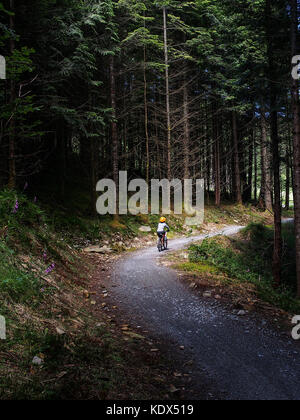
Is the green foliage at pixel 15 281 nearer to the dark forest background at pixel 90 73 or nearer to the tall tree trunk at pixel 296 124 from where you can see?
the dark forest background at pixel 90 73

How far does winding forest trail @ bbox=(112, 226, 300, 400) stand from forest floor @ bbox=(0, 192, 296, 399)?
178 millimetres

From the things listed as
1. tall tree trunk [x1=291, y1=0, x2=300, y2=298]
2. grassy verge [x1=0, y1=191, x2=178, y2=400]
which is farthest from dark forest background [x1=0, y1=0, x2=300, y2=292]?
grassy verge [x1=0, y1=191, x2=178, y2=400]

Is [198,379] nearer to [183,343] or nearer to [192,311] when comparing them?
[183,343]

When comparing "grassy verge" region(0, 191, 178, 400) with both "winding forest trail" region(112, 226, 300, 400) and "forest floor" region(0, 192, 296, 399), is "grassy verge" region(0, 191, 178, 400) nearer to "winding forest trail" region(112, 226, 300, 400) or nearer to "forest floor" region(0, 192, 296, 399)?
"forest floor" region(0, 192, 296, 399)

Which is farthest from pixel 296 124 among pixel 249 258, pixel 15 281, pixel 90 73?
pixel 15 281

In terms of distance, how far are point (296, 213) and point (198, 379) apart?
7978 millimetres

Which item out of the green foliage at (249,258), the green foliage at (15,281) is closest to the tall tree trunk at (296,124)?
the green foliage at (249,258)

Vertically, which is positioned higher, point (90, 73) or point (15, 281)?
point (90, 73)

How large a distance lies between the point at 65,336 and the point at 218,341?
8.96 feet

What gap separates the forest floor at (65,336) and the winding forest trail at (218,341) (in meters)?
0.18

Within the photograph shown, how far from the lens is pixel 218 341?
4.61 m

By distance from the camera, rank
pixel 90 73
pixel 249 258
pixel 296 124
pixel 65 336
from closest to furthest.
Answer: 1. pixel 65 336
2. pixel 296 124
3. pixel 90 73
4. pixel 249 258

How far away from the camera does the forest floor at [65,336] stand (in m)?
2.86

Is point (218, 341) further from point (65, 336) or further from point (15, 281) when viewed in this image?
point (15, 281)
